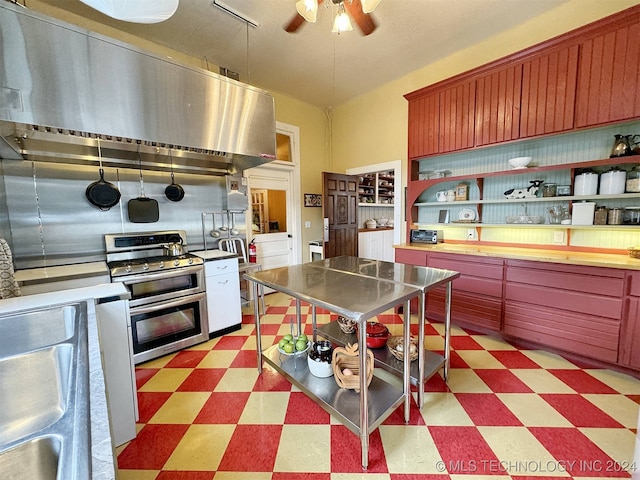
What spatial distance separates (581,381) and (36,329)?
332cm

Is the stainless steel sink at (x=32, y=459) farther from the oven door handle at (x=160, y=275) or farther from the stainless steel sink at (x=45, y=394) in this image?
the oven door handle at (x=160, y=275)

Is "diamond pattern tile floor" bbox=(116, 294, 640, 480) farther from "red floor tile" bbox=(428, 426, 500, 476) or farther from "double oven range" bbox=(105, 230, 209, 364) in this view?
"double oven range" bbox=(105, 230, 209, 364)

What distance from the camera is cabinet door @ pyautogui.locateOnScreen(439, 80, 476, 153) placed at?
2.88m

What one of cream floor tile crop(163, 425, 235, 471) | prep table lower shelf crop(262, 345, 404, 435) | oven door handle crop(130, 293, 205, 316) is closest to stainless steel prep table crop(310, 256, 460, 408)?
prep table lower shelf crop(262, 345, 404, 435)

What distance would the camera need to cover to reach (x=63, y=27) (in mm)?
1854

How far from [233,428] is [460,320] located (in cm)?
243

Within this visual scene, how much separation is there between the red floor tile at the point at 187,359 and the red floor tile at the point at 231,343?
154mm

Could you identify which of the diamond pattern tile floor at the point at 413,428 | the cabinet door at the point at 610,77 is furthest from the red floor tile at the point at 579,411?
the cabinet door at the point at 610,77

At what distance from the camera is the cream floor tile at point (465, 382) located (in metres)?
1.92

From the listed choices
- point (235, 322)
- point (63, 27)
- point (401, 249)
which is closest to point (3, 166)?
point (63, 27)

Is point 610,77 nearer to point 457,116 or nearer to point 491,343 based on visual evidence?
point 457,116

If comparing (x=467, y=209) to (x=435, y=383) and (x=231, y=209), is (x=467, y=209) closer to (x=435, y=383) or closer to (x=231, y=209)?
(x=435, y=383)

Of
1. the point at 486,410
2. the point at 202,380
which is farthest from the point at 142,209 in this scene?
the point at 486,410

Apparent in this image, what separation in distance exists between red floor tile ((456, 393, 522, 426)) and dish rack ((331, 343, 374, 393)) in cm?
71
